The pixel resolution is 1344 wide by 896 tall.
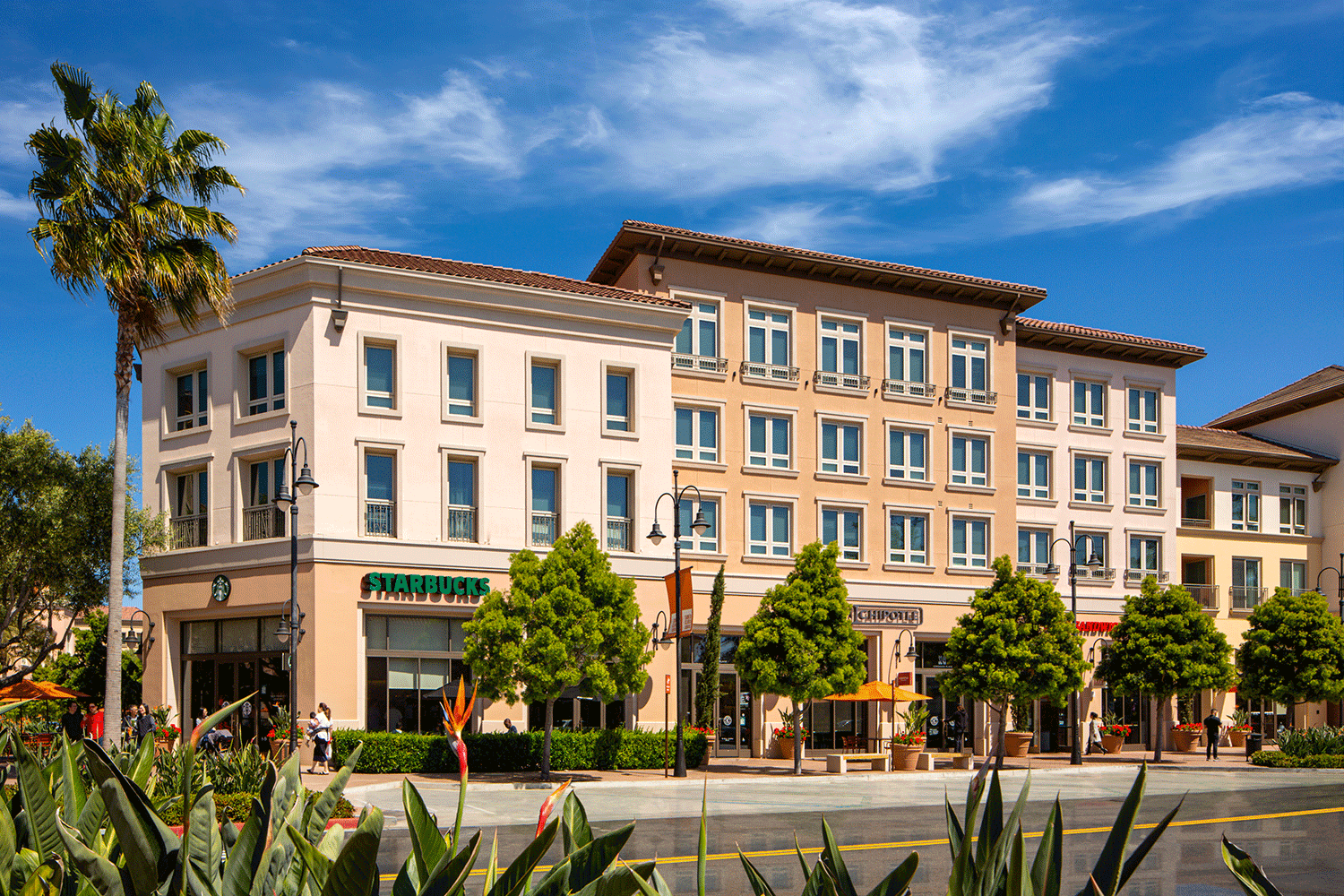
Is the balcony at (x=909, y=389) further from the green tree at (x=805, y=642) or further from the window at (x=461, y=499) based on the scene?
the window at (x=461, y=499)

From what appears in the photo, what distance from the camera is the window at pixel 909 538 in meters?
42.8

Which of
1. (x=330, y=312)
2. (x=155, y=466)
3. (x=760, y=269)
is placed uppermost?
Result: (x=760, y=269)

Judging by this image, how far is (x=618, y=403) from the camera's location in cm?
3662

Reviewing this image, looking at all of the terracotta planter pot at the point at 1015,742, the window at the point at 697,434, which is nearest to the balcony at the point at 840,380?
the window at the point at 697,434

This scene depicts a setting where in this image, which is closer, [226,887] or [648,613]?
[226,887]

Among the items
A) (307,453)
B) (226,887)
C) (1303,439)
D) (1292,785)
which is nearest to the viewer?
(226,887)

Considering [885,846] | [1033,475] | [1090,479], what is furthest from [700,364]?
[885,846]

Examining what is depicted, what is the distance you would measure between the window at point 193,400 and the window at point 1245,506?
139 feet

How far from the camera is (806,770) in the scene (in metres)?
34.4

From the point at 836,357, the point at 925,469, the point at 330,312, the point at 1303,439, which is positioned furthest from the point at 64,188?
the point at 1303,439

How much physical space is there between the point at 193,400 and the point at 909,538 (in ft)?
80.0

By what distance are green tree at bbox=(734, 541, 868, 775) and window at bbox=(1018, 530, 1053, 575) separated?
531 inches

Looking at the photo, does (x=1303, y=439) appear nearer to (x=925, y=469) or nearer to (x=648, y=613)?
(x=925, y=469)

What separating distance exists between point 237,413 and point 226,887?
3261 centimetres
